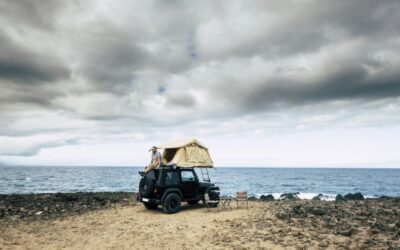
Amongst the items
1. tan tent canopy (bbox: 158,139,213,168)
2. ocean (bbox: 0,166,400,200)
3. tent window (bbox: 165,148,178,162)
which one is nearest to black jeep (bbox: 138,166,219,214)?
tan tent canopy (bbox: 158,139,213,168)

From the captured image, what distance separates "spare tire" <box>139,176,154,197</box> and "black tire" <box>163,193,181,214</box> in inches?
36.9

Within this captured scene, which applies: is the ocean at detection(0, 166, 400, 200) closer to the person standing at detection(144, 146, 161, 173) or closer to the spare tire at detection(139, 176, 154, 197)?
the person standing at detection(144, 146, 161, 173)

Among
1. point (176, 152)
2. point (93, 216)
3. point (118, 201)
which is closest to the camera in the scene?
point (93, 216)

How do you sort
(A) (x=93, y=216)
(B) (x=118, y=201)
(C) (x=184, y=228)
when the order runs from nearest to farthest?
(C) (x=184, y=228) → (A) (x=93, y=216) → (B) (x=118, y=201)

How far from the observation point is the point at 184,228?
11.0m

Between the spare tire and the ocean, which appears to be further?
the ocean

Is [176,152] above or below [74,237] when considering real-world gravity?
above

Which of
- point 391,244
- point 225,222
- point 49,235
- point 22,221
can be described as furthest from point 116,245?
point 391,244

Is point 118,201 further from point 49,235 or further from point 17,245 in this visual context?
point 17,245

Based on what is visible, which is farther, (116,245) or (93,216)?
(93,216)

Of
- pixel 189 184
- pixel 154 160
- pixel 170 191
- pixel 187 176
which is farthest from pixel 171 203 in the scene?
pixel 154 160

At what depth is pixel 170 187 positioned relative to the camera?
14.5 metres

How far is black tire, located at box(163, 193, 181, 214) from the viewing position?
14086mm

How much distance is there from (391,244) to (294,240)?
2760 mm
